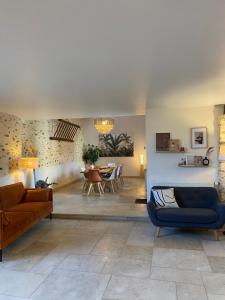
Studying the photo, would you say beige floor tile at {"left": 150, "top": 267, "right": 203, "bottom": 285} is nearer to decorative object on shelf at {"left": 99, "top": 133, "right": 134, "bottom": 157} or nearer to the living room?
the living room

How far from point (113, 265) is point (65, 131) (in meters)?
6.75

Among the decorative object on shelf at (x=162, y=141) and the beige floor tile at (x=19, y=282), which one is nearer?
the beige floor tile at (x=19, y=282)

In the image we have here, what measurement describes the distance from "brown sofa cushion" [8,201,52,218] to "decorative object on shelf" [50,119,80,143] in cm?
362

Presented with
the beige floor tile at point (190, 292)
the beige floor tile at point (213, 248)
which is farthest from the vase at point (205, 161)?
the beige floor tile at point (190, 292)

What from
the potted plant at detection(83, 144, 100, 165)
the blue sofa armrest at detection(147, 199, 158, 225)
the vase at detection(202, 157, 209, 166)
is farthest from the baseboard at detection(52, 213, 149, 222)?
the potted plant at detection(83, 144, 100, 165)

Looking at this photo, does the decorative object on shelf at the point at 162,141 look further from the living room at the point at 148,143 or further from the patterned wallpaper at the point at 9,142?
the patterned wallpaper at the point at 9,142

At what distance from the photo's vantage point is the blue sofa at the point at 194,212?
3586 millimetres

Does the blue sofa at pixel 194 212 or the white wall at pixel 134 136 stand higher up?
the white wall at pixel 134 136

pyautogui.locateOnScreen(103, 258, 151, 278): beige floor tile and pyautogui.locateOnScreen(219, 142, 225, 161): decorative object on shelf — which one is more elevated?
pyautogui.locateOnScreen(219, 142, 225, 161): decorative object on shelf

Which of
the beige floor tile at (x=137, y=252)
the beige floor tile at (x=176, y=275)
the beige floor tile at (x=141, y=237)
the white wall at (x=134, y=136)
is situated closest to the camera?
the beige floor tile at (x=176, y=275)

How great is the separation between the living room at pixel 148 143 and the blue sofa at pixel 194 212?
0.02m

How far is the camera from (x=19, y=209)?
4141mm

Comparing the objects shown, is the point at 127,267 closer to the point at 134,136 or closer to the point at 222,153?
the point at 222,153

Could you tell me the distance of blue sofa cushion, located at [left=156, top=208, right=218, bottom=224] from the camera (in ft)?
11.8
